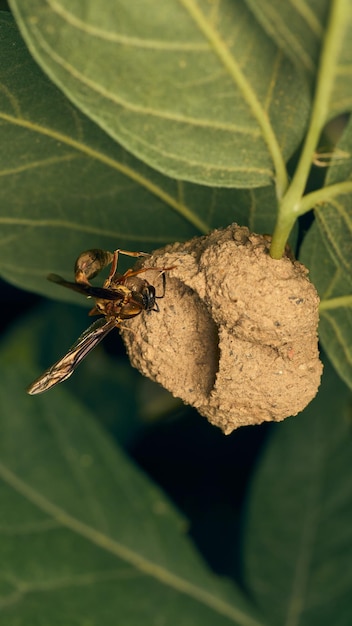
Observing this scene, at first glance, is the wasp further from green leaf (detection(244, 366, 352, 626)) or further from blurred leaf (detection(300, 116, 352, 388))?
green leaf (detection(244, 366, 352, 626))

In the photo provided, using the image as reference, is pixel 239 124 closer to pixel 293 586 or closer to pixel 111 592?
pixel 111 592

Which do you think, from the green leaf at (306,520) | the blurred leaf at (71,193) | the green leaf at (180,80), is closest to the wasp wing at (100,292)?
the blurred leaf at (71,193)

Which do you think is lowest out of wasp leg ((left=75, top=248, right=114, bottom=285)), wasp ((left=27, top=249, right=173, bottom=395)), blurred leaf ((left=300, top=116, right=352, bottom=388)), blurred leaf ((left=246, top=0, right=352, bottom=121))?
blurred leaf ((left=300, top=116, right=352, bottom=388))

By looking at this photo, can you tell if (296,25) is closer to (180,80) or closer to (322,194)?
(180,80)

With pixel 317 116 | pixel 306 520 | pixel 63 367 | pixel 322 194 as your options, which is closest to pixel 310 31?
pixel 317 116

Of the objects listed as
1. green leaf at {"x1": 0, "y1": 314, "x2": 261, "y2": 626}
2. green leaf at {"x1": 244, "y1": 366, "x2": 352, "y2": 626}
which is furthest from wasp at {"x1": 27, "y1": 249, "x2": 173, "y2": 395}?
green leaf at {"x1": 244, "y1": 366, "x2": 352, "y2": 626}

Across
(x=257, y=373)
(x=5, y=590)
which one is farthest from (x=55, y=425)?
(x=257, y=373)

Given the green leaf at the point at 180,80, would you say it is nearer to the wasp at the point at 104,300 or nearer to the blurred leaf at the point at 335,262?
the blurred leaf at the point at 335,262
